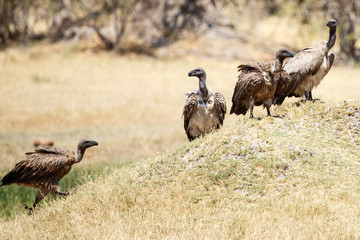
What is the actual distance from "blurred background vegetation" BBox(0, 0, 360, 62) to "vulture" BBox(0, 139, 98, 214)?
22.9 metres

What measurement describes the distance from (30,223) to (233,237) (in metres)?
3.06

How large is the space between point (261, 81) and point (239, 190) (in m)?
1.82

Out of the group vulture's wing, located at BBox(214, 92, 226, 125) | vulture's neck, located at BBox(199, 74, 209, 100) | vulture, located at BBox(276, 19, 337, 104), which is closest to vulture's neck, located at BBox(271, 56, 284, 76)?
vulture, located at BBox(276, 19, 337, 104)

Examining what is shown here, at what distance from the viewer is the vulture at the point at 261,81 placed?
795 centimetres

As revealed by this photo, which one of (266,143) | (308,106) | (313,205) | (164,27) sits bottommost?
(313,205)

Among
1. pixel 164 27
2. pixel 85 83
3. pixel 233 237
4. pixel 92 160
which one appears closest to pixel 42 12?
pixel 164 27

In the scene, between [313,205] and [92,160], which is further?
[92,160]

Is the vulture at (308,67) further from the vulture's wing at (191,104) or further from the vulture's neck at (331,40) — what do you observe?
the vulture's wing at (191,104)

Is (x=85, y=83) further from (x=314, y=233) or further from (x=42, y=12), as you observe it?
(x=314, y=233)

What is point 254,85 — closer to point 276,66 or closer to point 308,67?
point 276,66

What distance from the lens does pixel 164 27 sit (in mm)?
33562

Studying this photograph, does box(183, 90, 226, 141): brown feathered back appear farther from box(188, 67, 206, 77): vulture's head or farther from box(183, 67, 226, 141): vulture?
box(188, 67, 206, 77): vulture's head

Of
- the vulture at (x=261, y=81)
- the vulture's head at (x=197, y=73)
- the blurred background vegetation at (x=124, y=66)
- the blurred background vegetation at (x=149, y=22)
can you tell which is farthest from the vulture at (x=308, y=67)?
the blurred background vegetation at (x=149, y=22)

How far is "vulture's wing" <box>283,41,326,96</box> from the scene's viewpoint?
8.63m
